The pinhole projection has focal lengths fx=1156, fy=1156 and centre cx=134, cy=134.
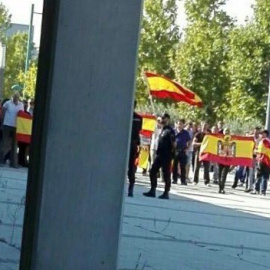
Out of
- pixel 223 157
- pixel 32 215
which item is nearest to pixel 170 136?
pixel 223 157

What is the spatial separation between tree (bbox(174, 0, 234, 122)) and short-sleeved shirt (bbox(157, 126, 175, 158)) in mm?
40672

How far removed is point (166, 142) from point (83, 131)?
1570 centimetres

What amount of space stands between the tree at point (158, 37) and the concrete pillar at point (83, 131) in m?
60.2

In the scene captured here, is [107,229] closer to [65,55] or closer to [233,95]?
[65,55]

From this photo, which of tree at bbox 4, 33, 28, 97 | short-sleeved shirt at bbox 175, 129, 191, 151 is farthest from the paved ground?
tree at bbox 4, 33, 28, 97

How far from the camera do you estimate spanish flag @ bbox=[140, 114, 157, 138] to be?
111ft

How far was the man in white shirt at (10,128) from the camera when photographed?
29.6 m

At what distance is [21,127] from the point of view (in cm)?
2984

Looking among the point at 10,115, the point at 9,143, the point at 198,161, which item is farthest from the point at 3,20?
the point at 10,115

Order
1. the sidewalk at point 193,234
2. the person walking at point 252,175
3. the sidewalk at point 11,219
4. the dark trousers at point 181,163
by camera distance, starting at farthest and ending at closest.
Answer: the person walking at point 252,175 < the dark trousers at point 181,163 < the sidewalk at point 193,234 < the sidewalk at point 11,219

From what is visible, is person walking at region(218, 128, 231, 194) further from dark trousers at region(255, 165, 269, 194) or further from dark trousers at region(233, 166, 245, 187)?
dark trousers at region(233, 166, 245, 187)

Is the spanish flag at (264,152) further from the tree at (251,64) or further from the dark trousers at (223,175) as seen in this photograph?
the tree at (251,64)

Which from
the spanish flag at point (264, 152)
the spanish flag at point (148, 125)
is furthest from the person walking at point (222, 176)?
the spanish flag at point (148, 125)

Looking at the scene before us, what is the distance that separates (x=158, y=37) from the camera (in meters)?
70.7
